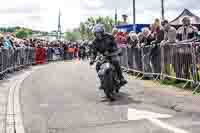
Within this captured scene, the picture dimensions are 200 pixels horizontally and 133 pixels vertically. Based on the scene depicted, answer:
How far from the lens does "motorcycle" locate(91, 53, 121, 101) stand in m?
11.7

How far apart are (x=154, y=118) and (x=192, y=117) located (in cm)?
71

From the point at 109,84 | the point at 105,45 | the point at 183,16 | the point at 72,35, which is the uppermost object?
the point at 183,16

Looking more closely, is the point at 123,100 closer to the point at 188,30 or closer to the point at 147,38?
the point at 188,30

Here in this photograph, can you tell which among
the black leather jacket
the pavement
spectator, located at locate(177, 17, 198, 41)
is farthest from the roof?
the black leather jacket

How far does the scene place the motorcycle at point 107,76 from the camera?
11.7 meters

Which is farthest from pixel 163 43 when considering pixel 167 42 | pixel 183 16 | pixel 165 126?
pixel 183 16

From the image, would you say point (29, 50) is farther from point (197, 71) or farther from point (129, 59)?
point (197, 71)

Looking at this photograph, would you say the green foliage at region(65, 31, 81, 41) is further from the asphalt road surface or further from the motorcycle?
the motorcycle

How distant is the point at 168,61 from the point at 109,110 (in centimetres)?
521

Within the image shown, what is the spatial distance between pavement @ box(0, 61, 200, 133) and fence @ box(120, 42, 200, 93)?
541mm

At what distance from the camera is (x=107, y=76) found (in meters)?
11.7

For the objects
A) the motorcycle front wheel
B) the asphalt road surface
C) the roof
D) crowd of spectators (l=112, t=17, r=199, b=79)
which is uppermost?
the roof

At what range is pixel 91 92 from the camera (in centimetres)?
1332

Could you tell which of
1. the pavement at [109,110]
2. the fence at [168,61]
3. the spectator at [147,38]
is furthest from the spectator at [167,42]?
the spectator at [147,38]
